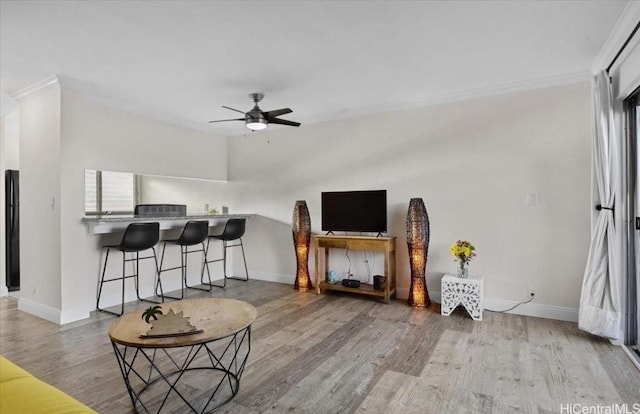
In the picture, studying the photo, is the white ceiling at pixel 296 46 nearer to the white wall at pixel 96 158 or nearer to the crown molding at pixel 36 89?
the crown molding at pixel 36 89

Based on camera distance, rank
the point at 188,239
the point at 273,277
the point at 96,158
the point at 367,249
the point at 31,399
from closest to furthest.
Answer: the point at 31,399, the point at 96,158, the point at 367,249, the point at 188,239, the point at 273,277

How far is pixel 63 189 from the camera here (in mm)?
3504

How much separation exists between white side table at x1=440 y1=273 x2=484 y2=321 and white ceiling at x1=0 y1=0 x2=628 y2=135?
2.08m

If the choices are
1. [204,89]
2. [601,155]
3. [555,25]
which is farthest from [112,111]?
[601,155]

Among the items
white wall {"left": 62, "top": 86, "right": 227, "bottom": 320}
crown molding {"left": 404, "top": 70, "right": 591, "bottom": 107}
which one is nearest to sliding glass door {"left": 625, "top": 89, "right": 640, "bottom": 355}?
crown molding {"left": 404, "top": 70, "right": 591, "bottom": 107}

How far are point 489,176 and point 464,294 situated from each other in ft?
4.36

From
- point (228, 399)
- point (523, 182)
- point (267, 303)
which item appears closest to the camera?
point (228, 399)

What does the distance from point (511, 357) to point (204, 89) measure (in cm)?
386

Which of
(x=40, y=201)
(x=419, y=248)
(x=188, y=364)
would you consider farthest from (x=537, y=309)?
(x=40, y=201)

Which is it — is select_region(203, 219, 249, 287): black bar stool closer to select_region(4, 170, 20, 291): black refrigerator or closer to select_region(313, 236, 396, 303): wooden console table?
select_region(313, 236, 396, 303): wooden console table

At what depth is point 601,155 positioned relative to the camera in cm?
292

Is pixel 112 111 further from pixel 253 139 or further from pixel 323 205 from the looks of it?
pixel 323 205

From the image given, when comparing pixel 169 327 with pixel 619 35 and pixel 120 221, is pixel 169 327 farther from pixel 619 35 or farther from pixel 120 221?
pixel 619 35

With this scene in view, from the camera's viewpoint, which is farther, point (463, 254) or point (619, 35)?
point (463, 254)
